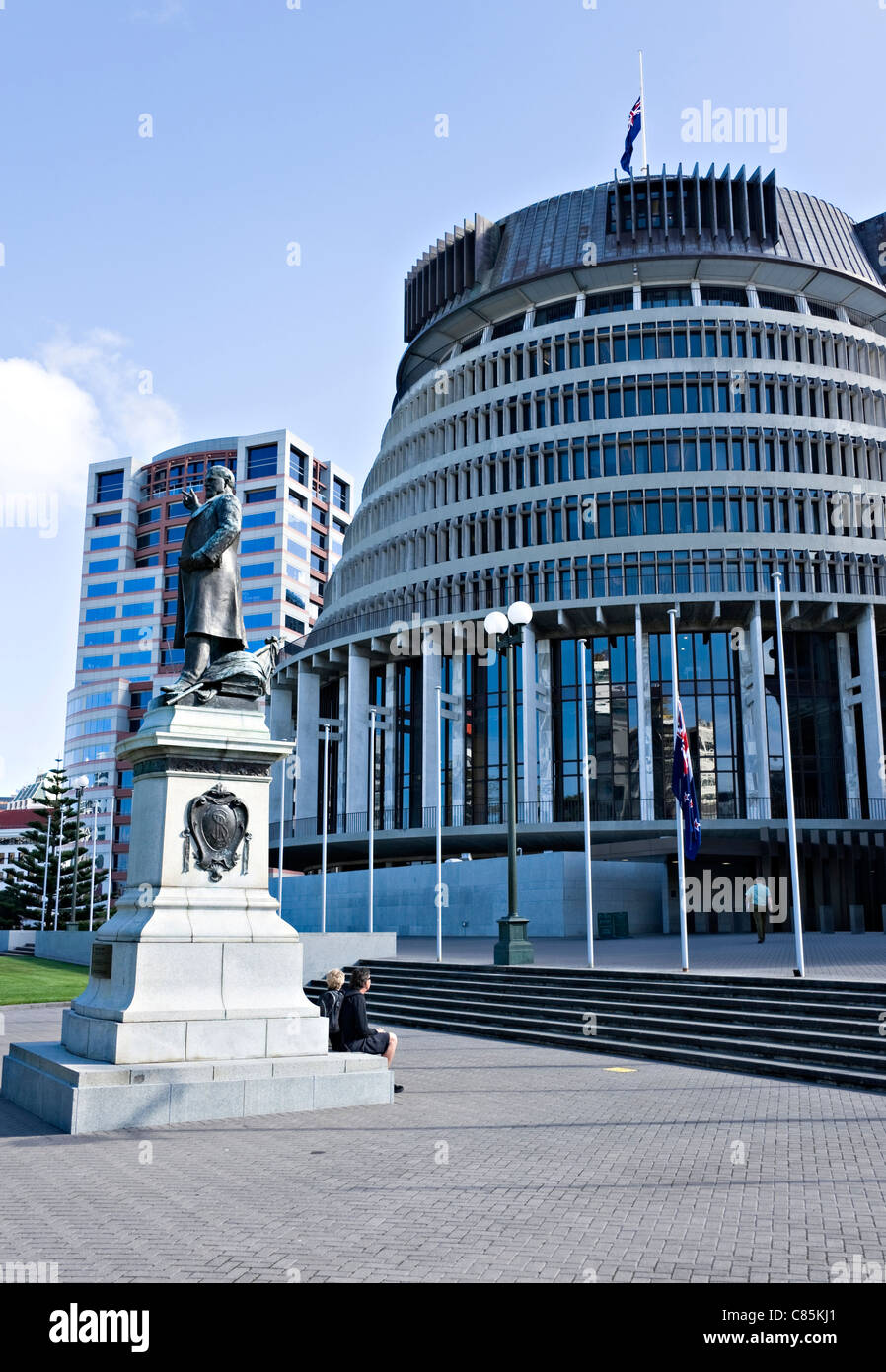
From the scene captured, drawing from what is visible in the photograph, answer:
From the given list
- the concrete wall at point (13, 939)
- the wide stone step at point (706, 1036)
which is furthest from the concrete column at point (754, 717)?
the concrete wall at point (13, 939)

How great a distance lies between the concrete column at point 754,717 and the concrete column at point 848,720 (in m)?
4.13

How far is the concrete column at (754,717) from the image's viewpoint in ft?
159

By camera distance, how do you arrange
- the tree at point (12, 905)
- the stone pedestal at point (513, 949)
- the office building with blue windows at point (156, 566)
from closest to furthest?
the stone pedestal at point (513, 949) → the tree at point (12, 905) → the office building with blue windows at point (156, 566)

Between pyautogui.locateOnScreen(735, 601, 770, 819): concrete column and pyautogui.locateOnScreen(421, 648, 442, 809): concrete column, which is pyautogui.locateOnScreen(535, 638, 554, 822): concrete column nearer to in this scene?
pyautogui.locateOnScreen(421, 648, 442, 809): concrete column

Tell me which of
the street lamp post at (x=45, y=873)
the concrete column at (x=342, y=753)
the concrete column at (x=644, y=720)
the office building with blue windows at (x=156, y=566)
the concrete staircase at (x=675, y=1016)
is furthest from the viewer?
the office building with blue windows at (x=156, y=566)

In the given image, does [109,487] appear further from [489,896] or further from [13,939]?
[489,896]

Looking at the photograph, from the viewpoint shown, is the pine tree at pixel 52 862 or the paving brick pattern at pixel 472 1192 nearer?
the paving brick pattern at pixel 472 1192

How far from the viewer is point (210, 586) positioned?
44.8 feet

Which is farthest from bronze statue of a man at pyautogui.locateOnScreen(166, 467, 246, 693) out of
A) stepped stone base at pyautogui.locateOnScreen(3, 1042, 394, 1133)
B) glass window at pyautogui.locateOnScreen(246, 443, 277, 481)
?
glass window at pyautogui.locateOnScreen(246, 443, 277, 481)

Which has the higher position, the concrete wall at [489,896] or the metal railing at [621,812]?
the metal railing at [621,812]

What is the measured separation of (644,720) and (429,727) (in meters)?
10.9

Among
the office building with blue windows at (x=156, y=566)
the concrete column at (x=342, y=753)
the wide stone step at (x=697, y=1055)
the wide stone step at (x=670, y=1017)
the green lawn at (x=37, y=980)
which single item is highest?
the office building with blue windows at (x=156, y=566)

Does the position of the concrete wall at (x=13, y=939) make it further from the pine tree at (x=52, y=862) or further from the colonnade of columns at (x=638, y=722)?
the colonnade of columns at (x=638, y=722)
